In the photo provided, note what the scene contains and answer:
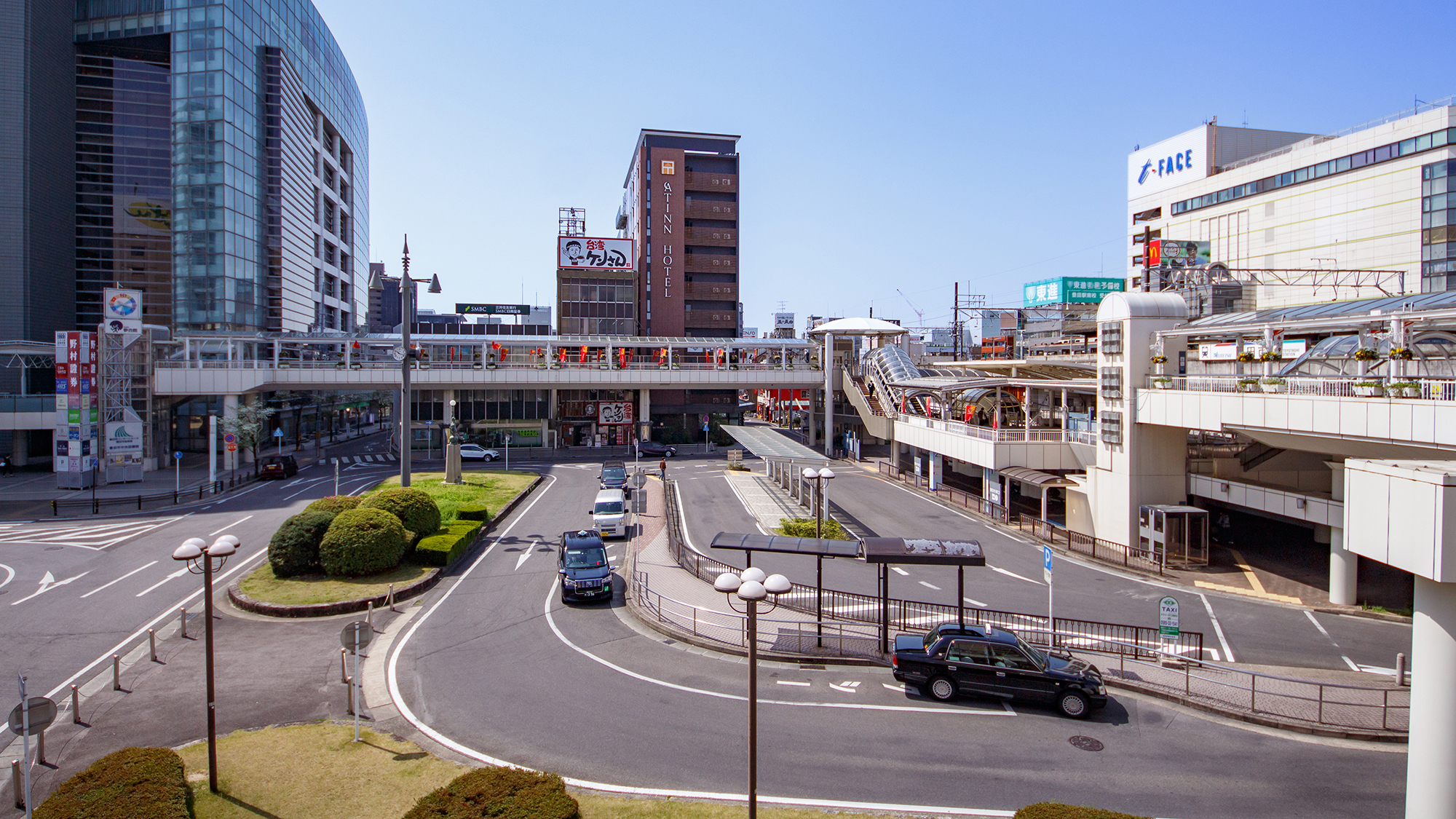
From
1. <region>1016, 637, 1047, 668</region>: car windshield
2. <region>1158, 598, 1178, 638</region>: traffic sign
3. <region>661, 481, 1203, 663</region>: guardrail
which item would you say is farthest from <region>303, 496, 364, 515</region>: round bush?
<region>1158, 598, 1178, 638</region>: traffic sign

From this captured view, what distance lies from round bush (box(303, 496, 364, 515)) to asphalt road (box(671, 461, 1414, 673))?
12374 millimetres

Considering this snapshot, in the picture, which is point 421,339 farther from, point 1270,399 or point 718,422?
point 1270,399

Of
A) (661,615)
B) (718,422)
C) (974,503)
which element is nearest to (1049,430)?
(974,503)

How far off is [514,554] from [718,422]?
48184mm

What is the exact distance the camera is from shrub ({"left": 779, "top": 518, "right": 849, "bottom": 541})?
92.0ft

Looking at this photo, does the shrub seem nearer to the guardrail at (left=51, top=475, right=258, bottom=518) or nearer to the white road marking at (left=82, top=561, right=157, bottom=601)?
the white road marking at (left=82, top=561, right=157, bottom=601)

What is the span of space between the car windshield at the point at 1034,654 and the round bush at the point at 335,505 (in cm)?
2060

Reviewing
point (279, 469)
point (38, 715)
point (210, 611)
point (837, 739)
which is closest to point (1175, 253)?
point (837, 739)

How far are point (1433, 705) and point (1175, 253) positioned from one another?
53.2 meters

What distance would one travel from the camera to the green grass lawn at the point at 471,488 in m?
34.8

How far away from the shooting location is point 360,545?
2272 centimetres

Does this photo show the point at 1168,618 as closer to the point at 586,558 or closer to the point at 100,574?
the point at 586,558

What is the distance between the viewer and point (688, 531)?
3139 centimetres

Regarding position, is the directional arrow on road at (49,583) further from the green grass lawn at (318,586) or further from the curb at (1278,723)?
the curb at (1278,723)
